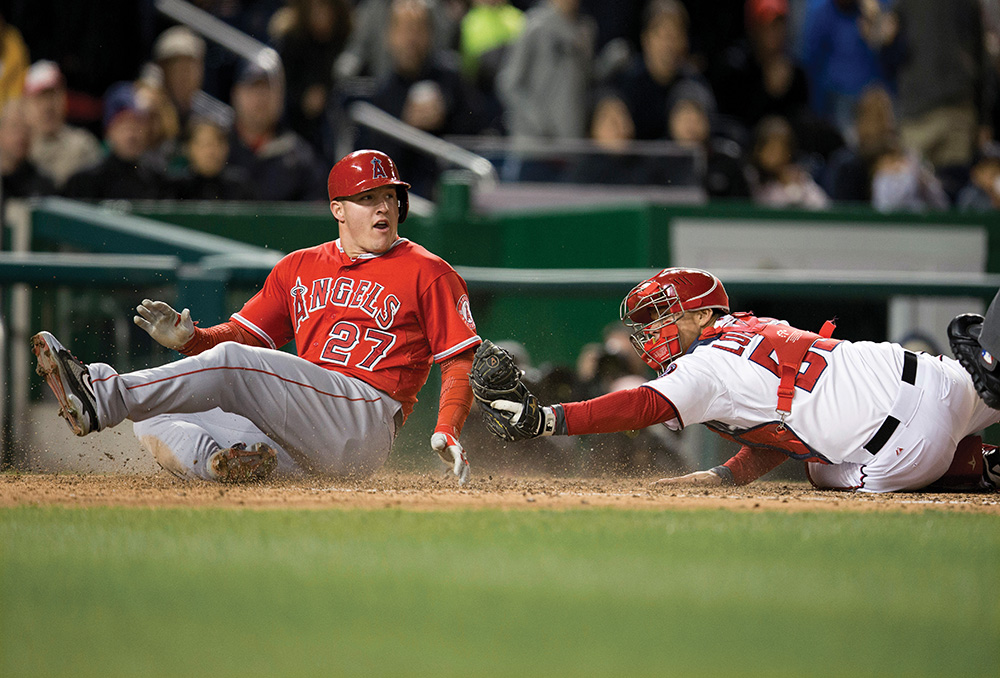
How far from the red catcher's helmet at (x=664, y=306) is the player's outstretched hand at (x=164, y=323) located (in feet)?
4.93

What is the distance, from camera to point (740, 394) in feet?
14.3

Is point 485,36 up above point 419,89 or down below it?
above

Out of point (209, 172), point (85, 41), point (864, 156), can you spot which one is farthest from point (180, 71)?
point (864, 156)

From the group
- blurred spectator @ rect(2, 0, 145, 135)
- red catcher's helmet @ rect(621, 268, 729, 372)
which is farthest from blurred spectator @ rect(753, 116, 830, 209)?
red catcher's helmet @ rect(621, 268, 729, 372)

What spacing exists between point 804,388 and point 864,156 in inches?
258

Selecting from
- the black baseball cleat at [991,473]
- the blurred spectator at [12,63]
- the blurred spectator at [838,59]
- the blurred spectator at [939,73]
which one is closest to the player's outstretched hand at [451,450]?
the black baseball cleat at [991,473]

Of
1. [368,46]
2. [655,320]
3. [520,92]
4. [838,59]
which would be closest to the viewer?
[655,320]

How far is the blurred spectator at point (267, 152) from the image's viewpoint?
25.4ft

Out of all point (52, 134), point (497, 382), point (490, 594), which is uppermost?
point (52, 134)

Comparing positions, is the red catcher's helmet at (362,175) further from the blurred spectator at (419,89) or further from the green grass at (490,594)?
the blurred spectator at (419,89)

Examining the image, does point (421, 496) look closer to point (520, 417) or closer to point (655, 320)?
point (520, 417)

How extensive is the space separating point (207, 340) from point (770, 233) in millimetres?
5546

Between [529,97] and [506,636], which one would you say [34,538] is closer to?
[506,636]

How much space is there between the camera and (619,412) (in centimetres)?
411
